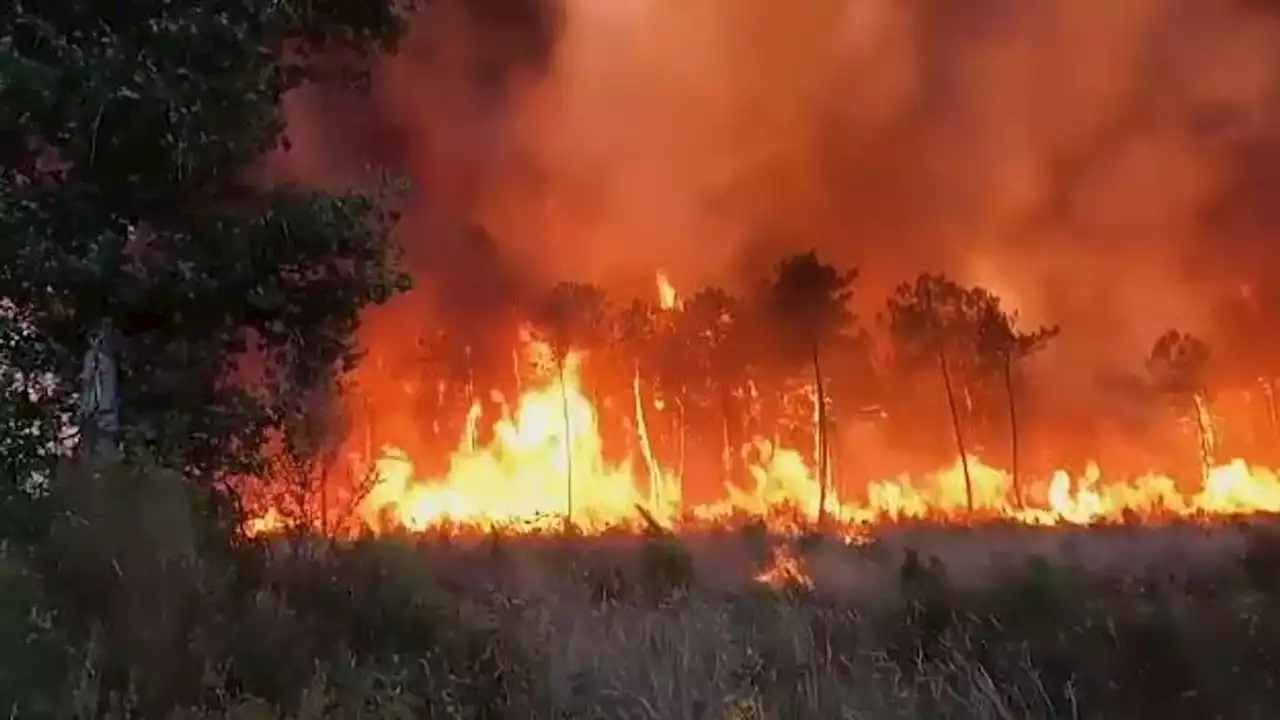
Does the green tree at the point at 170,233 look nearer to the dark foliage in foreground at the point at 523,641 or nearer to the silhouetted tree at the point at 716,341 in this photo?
the dark foliage in foreground at the point at 523,641

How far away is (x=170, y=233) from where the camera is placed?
9.77 m

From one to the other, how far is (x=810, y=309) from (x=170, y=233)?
35.1 m

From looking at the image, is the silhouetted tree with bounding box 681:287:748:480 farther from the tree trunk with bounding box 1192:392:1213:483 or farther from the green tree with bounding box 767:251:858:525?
the tree trunk with bounding box 1192:392:1213:483

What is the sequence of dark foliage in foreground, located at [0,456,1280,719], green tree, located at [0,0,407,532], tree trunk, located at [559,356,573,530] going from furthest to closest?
tree trunk, located at [559,356,573,530], green tree, located at [0,0,407,532], dark foliage in foreground, located at [0,456,1280,719]

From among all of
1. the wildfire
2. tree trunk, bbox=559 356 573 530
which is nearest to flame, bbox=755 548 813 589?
the wildfire

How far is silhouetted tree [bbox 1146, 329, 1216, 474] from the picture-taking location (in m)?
52.7

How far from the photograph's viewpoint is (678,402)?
57219mm

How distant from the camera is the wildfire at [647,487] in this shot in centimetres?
3161

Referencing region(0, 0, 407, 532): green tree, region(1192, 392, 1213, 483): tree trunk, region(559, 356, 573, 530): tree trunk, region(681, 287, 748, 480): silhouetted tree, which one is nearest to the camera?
region(0, 0, 407, 532): green tree

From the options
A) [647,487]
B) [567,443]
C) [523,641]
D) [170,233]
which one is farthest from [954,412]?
[523,641]

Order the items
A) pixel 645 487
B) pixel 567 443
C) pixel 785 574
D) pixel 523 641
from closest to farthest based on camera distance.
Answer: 1. pixel 523 641
2. pixel 785 574
3. pixel 567 443
4. pixel 645 487

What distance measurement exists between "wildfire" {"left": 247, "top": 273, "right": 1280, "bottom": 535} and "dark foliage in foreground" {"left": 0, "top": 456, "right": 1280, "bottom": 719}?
16779mm

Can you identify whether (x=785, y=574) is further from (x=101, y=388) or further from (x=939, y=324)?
(x=939, y=324)

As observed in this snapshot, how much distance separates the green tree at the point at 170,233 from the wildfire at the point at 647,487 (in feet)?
48.8
